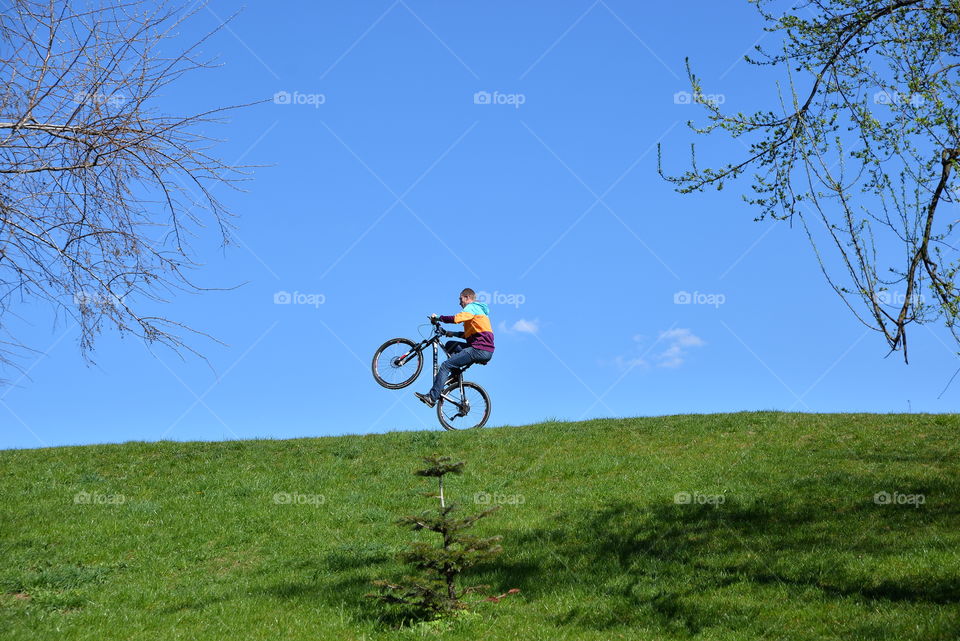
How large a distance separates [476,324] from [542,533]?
566cm

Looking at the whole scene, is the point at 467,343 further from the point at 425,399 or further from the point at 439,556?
the point at 439,556

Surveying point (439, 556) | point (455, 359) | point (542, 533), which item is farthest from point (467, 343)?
point (439, 556)

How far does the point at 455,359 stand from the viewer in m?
17.0

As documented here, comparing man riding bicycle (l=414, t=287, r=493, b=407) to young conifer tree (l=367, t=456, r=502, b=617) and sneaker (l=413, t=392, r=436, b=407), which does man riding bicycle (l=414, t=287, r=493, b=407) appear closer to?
sneaker (l=413, t=392, r=436, b=407)

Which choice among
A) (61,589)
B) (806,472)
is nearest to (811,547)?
(806,472)

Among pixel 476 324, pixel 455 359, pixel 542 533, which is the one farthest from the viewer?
pixel 455 359

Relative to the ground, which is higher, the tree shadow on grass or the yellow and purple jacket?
the yellow and purple jacket

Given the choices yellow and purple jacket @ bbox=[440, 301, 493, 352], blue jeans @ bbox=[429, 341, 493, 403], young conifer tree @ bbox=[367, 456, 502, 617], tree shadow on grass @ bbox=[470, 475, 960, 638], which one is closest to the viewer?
young conifer tree @ bbox=[367, 456, 502, 617]

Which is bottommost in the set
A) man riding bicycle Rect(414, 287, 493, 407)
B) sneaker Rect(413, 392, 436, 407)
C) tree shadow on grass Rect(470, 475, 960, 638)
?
tree shadow on grass Rect(470, 475, 960, 638)

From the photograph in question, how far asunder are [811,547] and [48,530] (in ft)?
39.4

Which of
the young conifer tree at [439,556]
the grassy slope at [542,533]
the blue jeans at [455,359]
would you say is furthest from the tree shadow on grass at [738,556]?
the blue jeans at [455,359]

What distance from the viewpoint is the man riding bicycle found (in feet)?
54.5

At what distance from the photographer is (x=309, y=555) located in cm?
1178

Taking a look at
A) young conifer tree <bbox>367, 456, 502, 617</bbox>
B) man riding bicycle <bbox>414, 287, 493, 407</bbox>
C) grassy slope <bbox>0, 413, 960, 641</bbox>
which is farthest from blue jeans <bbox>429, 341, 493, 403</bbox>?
young conifer tree <bbox>367, 456, 502, 617</bbox>
